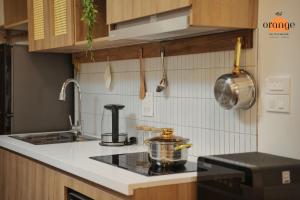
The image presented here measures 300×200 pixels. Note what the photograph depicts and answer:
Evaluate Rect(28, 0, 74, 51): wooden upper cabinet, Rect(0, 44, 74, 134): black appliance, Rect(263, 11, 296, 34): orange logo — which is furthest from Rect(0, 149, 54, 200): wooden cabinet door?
Rect(263, 11, 296, 34): orange logo

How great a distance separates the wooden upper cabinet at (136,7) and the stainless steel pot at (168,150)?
0.56 meters

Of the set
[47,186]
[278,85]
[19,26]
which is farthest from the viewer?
[19,26]

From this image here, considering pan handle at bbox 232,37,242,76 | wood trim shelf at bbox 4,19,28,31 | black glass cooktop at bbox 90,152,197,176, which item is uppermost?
wood trim shelf at bbox 4,19,28,31

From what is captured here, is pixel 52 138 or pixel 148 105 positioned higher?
pixel 148 105

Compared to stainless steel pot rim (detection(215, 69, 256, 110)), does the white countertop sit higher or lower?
lower

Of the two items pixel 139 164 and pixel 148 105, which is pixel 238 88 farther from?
pixel 148 105

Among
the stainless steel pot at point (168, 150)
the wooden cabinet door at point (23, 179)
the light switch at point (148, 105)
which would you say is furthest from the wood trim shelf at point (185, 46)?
the wooden cabinet door at point (23, 179)

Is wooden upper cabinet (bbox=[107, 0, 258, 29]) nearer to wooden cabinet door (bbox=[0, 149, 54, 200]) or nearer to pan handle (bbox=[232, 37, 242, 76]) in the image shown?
pan handle (bbox=[232, 37, 242, 76])

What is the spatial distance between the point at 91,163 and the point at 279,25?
1.06 metres

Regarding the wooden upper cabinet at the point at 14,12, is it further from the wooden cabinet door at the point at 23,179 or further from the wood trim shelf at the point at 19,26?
the wooden cabinet door at the point at 23,179

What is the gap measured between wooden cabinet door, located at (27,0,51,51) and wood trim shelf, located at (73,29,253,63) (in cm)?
38

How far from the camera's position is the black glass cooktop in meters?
1.89

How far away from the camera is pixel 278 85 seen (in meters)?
1.79

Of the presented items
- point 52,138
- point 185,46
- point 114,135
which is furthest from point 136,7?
point 52,138
